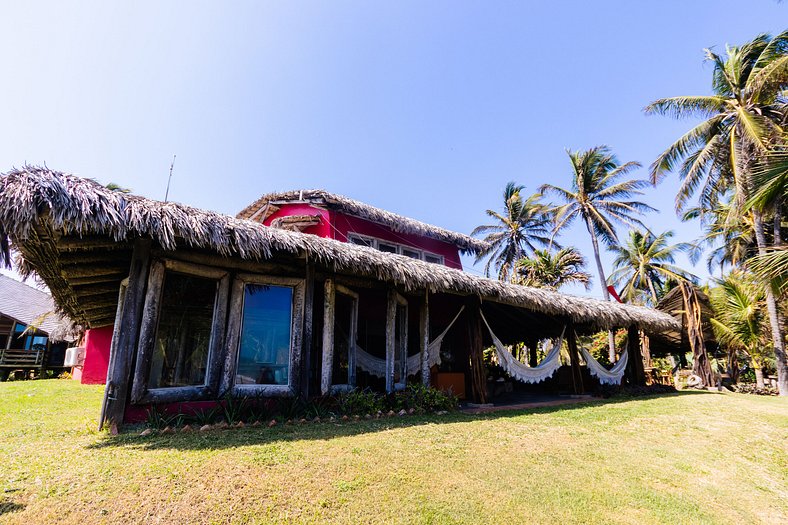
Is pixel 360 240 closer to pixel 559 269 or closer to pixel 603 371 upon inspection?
pixel 603 371

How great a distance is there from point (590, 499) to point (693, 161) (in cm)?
1438

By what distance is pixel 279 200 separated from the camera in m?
10.1

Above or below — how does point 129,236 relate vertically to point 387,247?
below

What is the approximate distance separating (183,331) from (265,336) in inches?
39.2

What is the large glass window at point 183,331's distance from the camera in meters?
4.50

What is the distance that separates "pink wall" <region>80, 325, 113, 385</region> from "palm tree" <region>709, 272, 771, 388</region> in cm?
1795

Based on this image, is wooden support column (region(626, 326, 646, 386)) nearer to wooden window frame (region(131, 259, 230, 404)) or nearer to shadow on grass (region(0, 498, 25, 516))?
wooden window frame (region(131, 259, 230, 404))

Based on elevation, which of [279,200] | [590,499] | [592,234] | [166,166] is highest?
[592,234]

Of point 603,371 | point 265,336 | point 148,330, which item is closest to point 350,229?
point 265,336

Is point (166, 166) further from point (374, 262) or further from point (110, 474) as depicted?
point (110, 474)

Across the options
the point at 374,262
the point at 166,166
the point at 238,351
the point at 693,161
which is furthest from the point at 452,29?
the point at 693,161

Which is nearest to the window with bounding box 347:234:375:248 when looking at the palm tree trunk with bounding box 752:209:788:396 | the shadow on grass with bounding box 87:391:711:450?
the shadow on grass with bounding box 87:391:711:450

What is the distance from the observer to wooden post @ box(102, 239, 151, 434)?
3883 millimetres

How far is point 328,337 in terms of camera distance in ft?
17.7
